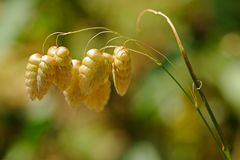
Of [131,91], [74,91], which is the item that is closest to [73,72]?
[74,91]

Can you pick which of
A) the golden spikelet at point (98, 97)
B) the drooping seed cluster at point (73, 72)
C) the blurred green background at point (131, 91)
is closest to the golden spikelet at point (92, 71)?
the drooping seed cluster at point (73, 72)

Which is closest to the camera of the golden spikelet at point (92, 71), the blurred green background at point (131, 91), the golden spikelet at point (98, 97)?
the golden spikelet at point (92, 71)

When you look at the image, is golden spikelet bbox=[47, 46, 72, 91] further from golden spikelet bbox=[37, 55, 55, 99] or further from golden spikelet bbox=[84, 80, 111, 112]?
golden spikelet bbox=[84, 80, 111, 112]

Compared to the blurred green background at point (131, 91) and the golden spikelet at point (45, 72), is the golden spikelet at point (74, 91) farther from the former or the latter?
the blurred green background at point (131, 91)

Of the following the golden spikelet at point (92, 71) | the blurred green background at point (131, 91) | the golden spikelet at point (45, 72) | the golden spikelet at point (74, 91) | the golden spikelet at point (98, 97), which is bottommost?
the blurred green background at point (131, 91)

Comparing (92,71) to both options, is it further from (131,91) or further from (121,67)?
(131,91)

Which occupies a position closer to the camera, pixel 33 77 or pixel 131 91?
pixel 33 77

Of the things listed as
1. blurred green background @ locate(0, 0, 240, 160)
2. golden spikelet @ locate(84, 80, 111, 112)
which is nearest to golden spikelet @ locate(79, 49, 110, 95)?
golden spikelet @ locate(84, 80, 111, 112)
